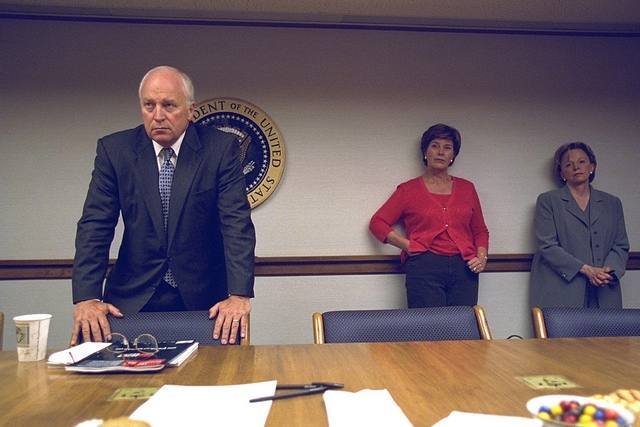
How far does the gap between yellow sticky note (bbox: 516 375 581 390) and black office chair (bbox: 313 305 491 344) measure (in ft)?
1.62

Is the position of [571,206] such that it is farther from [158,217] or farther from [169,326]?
[169,326]

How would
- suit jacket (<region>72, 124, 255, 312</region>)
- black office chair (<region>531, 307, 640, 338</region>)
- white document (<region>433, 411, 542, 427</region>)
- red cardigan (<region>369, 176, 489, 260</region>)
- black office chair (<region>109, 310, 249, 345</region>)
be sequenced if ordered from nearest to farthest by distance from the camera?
white document (<region>433, 411, 542, 427</region>) → black office chair (<region>109, 310, 249, 345</region>) → black office chair (<region>531, 307, 640, 338</region>) → suit jacket (<region>72, 124, 255, 312</region>) → red cardigan (<region>369, 176, 489, 260</region>)

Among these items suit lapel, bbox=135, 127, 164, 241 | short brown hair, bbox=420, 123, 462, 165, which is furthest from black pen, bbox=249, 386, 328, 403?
short brown hair, bbox=420, 123, 462, 165

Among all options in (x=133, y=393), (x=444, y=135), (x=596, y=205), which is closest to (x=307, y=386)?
(x=133, y=393)

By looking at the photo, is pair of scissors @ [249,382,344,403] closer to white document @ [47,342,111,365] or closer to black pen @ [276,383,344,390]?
black pen @ [276,383,344,390]

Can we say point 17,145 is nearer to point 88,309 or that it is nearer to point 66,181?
point 66,181

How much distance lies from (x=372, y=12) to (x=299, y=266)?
5.79 feet

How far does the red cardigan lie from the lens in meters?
3.42

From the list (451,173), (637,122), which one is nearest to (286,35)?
(451,173)

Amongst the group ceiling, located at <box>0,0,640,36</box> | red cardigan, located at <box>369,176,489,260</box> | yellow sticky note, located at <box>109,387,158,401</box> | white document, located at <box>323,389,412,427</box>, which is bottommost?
white document, located at <box>323,389,412,427</box>

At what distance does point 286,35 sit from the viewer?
12.2 feet

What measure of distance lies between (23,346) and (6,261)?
8.06 feet

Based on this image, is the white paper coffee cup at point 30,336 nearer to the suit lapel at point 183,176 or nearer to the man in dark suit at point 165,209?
the man in dark suit at point 165,209

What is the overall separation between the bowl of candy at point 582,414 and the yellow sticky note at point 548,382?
40cm
